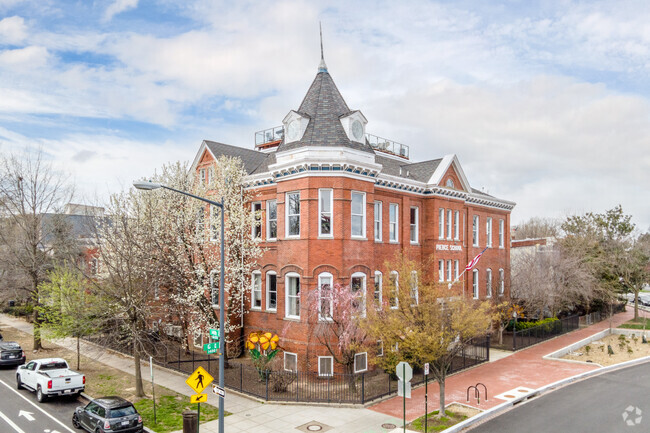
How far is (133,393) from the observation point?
2152 cm

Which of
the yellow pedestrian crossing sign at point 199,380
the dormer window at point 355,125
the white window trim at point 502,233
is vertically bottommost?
the yellow pedestrian crossing sign at point 199,380

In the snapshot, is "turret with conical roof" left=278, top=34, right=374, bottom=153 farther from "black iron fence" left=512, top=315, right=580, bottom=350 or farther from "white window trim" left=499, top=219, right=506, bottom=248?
"white window trim" left=499, top=219, right=506, bottom=248

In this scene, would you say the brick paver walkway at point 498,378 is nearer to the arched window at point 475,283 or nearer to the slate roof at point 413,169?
the arched window at point 475,283

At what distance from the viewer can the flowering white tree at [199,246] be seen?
83.0 ft

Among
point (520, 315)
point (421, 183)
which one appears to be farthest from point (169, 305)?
point (520, 315)

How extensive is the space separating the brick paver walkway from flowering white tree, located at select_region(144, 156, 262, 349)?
10873 millimetres

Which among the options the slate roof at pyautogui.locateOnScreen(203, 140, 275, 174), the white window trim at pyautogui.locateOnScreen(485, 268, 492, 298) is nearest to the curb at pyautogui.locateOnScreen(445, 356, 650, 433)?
the white window trim at pyautogui.locateOnScreen(485, 268, 492, 298)

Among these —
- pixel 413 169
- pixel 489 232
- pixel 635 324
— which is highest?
pixel 413 169

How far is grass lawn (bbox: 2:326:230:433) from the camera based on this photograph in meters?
17.8

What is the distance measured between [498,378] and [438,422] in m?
8.04

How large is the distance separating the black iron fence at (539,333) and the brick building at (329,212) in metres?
6.37

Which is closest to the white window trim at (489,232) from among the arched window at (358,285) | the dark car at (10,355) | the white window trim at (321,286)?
the arched window at (358,285)

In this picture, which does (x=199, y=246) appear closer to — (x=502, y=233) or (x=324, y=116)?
(x=324, y=116)

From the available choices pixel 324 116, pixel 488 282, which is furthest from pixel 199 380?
pixel 488 282
